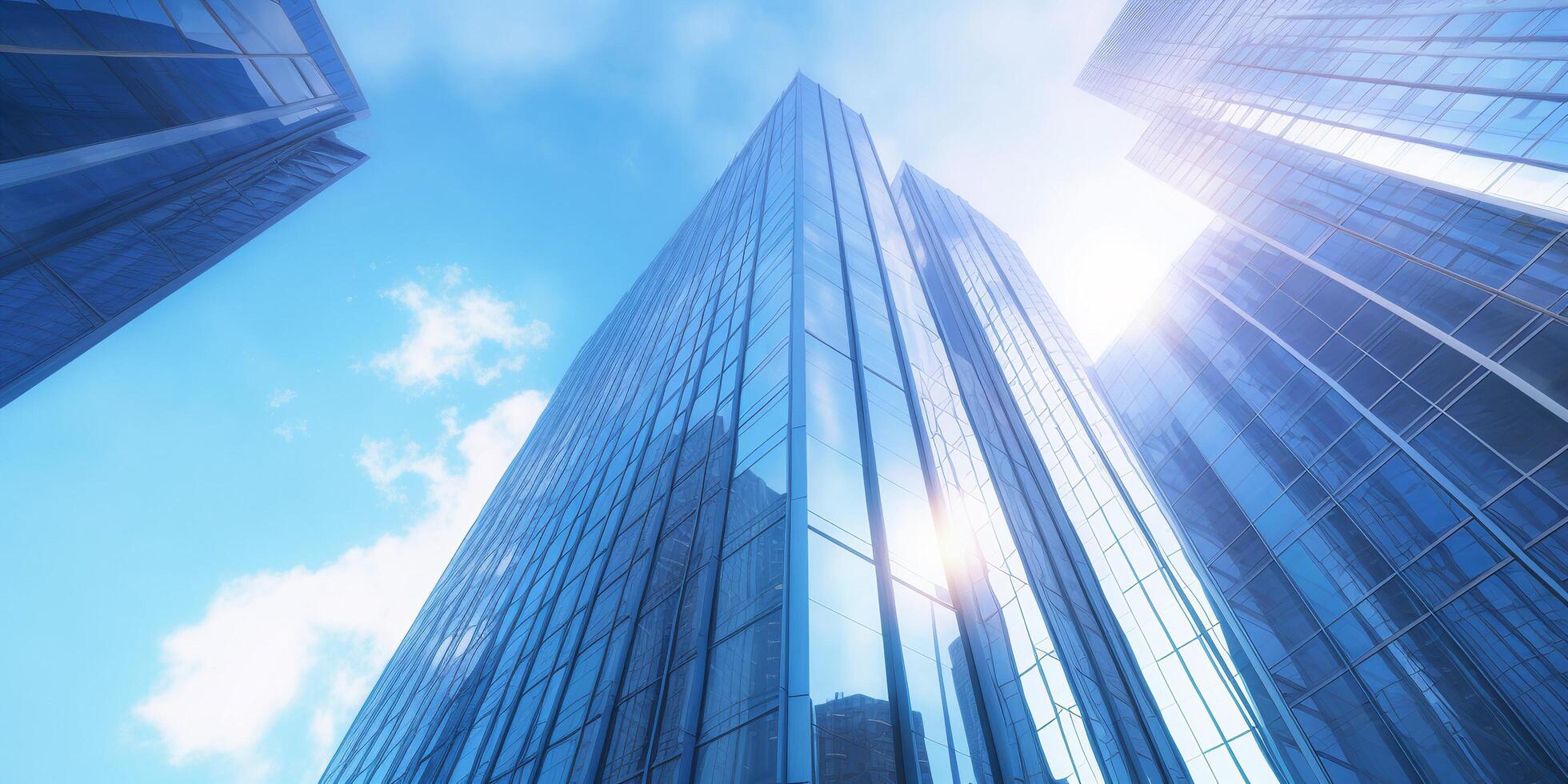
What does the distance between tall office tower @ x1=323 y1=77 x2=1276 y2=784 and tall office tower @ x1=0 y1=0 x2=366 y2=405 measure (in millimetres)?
14117

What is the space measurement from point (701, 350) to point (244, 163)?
1800 cm

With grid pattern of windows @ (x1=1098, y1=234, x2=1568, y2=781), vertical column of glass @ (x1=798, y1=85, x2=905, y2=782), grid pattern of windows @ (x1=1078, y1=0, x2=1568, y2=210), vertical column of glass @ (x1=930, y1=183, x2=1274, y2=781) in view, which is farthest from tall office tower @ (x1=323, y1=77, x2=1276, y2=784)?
grid pattern of windows @ (x1=1078, y1=0, x2=1568, y2=210)

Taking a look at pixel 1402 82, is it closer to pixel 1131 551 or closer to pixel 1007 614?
pixel 1131 551

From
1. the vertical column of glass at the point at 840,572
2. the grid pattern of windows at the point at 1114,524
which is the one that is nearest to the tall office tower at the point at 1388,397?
the grid pattern of windows at the point at 1114,524

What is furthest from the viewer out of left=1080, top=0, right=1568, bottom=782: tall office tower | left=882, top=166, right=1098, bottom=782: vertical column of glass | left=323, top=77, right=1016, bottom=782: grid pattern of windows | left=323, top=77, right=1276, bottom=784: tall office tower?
left=1080, top=0, right=1568, bottom=782: tall office tower

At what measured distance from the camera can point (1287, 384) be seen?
29.7 m

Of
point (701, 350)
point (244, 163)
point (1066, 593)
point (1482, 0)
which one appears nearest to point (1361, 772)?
point (1066, 593)

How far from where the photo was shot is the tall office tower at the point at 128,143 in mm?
13109

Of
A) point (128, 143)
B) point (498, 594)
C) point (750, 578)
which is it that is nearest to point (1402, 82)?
point (750, 578)

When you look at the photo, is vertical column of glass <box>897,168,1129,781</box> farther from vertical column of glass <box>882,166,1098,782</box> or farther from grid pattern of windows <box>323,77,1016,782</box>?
grid pattern of windows <box>323,77,1016,782</box>

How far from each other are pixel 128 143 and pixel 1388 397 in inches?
1603

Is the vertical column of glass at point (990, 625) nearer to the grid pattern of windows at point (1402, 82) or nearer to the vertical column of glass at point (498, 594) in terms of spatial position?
the vertical column of glass at point (498, 594)

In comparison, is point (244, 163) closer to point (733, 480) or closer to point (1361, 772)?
point (733, 480)

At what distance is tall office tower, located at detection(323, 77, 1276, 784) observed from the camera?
28.2 ft
